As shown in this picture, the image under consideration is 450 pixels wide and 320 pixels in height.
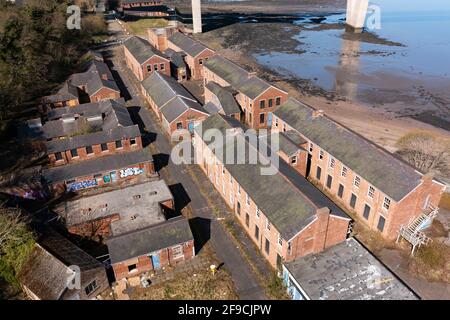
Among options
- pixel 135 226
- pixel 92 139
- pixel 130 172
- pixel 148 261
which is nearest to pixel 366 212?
pixel 148 261

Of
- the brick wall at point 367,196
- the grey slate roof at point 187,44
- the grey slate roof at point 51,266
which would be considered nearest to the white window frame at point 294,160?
the brick wall at point 367,196

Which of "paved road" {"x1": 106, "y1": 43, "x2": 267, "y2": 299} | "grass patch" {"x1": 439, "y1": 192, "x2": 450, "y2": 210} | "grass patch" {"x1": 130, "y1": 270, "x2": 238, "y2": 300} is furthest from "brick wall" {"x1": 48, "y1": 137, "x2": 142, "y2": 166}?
"grass patch" {"x1": 439, "y1": 192, "x2": 450, "y2": 210}

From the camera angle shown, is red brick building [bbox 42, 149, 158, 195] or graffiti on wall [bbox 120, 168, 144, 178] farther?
→ graffiti on wall [bbox 120, 168, 144, 178]

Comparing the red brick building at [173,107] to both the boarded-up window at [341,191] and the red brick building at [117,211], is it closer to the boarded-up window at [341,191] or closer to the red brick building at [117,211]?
the red brick building at [117,211]

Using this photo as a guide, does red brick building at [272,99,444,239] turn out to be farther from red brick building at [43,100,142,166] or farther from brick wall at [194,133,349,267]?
red brick building at [43,100,142,166]
